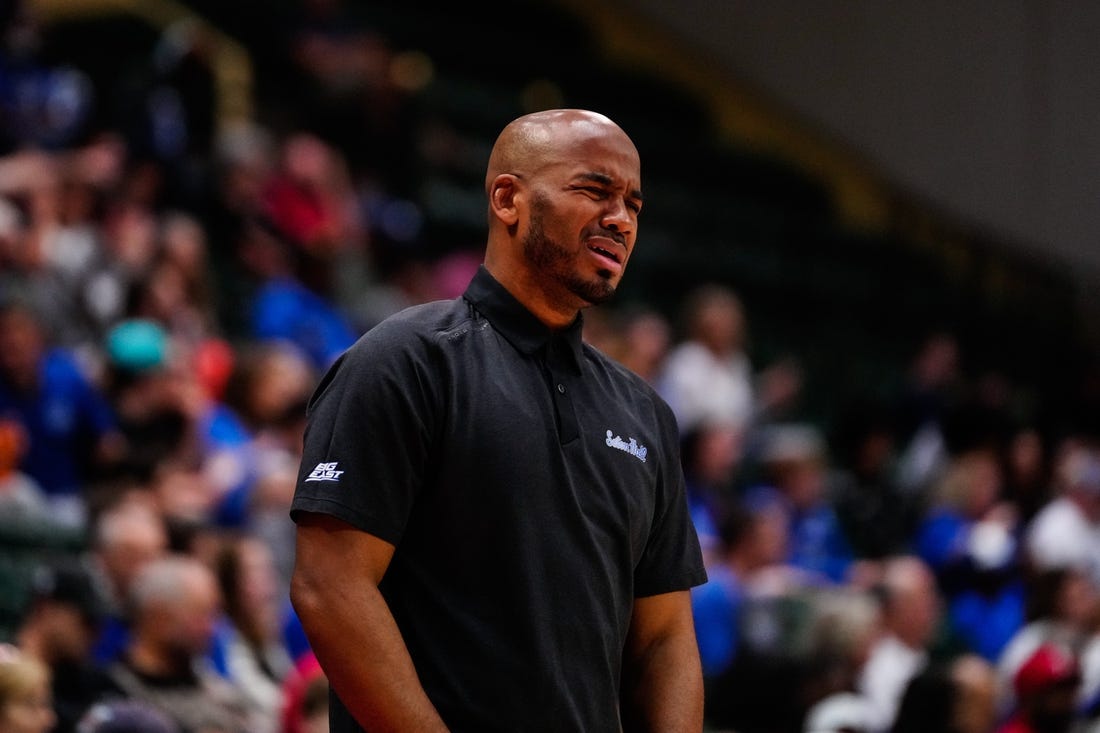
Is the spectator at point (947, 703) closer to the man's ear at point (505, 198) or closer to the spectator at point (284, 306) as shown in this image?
the spectator at point (284, 306)

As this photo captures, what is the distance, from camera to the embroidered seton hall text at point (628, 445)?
2250mm

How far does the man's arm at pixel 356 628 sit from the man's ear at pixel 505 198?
503 millimetres

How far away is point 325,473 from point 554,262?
0.44 m

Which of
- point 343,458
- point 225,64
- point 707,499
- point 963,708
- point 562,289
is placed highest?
point 225,64

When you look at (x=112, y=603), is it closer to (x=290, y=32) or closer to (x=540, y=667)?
(x=540, y=667)

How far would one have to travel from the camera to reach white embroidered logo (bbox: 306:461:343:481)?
2.00m

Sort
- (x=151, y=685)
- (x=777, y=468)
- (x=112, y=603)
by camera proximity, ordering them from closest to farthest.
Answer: (x=151, y=685)
(x=112, y=603)
(x=777, y=468)

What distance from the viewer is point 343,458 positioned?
2016mm

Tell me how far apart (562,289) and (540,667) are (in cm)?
52

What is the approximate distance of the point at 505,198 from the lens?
225 cm

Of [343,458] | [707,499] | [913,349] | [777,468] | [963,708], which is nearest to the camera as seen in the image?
[343,458]

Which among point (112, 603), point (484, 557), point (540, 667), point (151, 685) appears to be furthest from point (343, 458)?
point (112, 603)

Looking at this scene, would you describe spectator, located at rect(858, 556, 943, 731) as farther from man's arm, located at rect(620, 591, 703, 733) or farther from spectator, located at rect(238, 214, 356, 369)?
man's arm, located at rect(620, 591, 703, 733)

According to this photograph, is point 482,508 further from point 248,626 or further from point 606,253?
point 248,626
